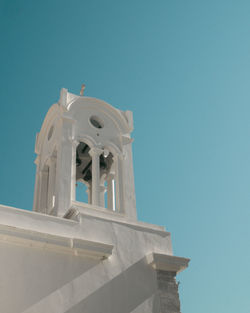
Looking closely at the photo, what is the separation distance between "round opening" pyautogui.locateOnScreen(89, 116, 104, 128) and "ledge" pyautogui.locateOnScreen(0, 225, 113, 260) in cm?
494

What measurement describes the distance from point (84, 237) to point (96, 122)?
486 centimetres

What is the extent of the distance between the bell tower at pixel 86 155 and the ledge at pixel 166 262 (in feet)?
5.23

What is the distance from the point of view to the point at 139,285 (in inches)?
392

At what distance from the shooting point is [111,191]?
43.3 feet

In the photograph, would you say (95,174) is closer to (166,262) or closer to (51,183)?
(51,183)

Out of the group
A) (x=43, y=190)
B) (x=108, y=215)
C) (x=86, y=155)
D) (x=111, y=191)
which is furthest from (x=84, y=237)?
(x=86, y=155)

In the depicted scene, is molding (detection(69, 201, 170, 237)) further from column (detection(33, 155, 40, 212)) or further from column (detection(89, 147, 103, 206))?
column (detection(33, 155, 40, 212))

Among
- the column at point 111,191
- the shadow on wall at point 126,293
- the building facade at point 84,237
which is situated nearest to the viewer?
the building facade at point 84,237

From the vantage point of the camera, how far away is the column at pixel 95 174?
38.3ft

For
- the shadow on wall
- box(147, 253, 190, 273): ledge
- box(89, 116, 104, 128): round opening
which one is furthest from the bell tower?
the shadow on wall

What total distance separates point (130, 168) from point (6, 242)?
5264mm

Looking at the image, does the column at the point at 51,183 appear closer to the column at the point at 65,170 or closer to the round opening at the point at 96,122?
the column at the point at 65,170

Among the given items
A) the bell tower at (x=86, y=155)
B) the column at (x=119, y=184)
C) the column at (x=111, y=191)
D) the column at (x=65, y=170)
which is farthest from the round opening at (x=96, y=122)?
the column at (x=111, y=191)

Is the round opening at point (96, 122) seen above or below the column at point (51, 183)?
above
